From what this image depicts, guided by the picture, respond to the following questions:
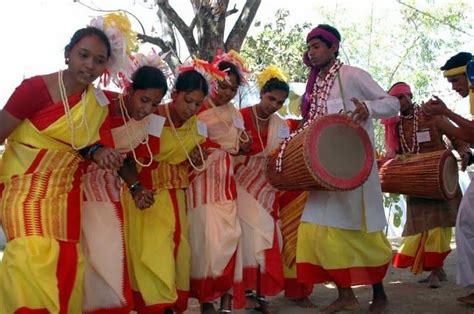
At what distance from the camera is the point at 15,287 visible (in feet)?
11.2

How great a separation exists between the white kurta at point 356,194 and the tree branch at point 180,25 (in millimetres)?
3778

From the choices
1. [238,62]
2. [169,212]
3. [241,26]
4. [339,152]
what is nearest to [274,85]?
[238,62]

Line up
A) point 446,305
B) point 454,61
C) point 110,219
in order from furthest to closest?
point 454,61
point 446,305
point 110,219

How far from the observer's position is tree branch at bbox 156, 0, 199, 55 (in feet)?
28.2

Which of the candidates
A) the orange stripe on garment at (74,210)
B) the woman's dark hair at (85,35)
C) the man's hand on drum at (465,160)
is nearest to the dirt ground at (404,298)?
the man's hand on drum at (465,160)

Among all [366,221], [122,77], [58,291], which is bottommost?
[58,291]

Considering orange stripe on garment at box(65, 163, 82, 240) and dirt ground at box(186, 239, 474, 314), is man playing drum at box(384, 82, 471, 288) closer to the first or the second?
dirt ground at box(186, 239, 474, 314)

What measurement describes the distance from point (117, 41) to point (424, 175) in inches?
121

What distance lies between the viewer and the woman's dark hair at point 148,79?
4215 mm

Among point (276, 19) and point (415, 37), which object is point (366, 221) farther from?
point (415, 37)

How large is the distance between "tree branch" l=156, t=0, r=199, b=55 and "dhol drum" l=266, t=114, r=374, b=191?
404cm

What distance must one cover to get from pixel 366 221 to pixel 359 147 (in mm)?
559

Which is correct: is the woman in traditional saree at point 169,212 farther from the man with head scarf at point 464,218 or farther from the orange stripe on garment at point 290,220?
the man with head scarf at point 464,218

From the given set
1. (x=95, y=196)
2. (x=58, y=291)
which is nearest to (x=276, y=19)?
(x=95, y=196)
